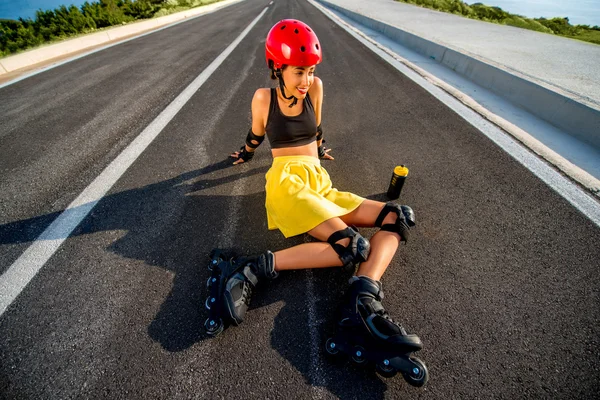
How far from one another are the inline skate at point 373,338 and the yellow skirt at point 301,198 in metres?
0.55

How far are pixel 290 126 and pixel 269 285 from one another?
143 centimetres

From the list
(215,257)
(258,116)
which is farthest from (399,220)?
(258,116)

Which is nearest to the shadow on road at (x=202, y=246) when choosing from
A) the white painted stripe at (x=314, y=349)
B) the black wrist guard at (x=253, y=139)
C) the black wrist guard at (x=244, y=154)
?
the white painted stripe at (x=314, y=349)

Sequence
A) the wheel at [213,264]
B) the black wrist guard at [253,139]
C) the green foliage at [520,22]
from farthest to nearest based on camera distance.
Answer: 1. the green foliage at [520,22]
2. the black wrist guard at [253,139]
3. the wheel at [213,264]

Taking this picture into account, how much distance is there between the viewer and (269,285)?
6.60 feet

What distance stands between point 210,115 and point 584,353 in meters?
4.99

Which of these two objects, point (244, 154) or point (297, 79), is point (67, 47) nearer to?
point (244, 154)

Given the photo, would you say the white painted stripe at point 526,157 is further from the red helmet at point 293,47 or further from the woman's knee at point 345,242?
the red helmet at point 293,47

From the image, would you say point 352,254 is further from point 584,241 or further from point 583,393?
point 584,241

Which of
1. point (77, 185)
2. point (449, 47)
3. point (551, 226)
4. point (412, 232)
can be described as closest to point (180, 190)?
point (77, 185)

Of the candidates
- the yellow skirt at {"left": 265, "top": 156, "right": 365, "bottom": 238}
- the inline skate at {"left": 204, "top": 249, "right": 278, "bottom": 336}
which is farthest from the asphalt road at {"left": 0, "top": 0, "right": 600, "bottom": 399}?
the yellow skirt at {"left": 265, "top": 156, "right": 365, "bottom": 238}

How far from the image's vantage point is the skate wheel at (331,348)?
5.18 feet

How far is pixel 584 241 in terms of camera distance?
2.23 metres

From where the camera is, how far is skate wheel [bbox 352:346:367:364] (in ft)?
5.04
